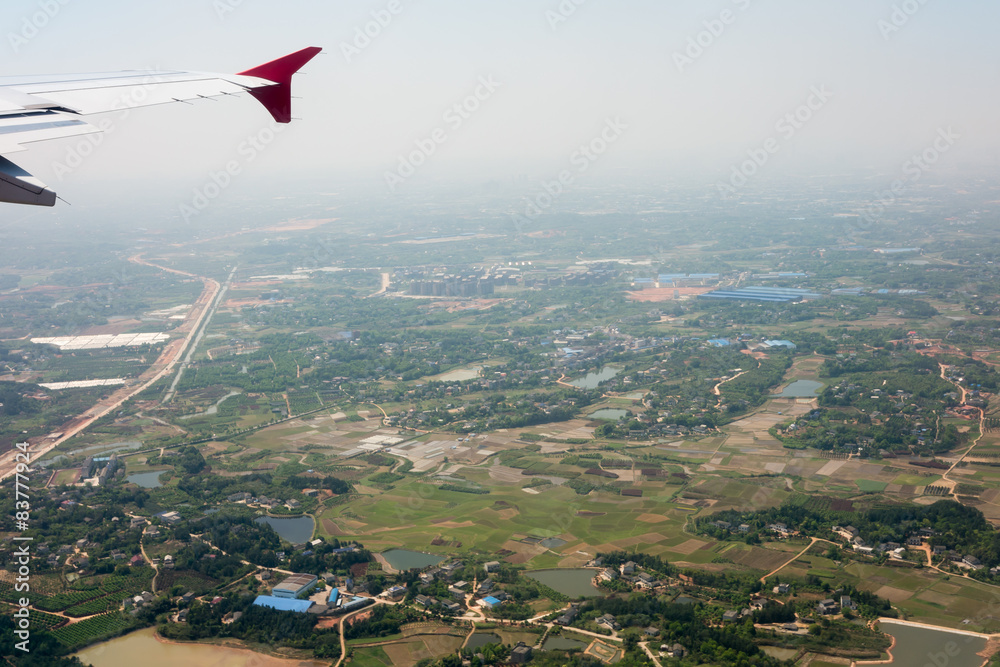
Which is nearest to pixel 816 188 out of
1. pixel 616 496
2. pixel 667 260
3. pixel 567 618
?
pixel 667 260

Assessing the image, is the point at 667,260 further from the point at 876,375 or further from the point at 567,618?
the point at 567,618

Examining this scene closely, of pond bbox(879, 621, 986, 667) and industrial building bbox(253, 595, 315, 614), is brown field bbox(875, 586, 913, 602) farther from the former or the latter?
industrial building bbox(253, 595, 315, 614)

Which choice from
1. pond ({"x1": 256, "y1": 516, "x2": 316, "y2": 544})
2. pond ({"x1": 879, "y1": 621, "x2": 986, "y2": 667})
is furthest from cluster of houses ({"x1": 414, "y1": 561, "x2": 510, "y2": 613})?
pond ({"x1": 879, "y1": 621, "x2": 986, "y2": 667})

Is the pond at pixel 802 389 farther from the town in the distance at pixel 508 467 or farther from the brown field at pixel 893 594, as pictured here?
the brown field at pixel 893 594

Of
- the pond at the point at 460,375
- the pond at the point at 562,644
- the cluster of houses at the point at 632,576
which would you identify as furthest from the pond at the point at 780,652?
the pond at the point at 460,375

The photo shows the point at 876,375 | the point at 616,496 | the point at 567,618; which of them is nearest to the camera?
the point at 567,618
